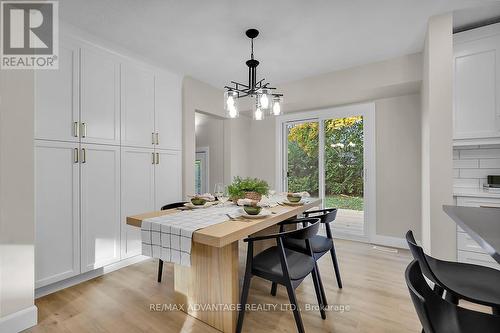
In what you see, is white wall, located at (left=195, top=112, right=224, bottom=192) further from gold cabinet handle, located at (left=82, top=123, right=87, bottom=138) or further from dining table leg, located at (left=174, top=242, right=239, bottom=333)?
dining table leg, located at (left=174, top=242, right=239, bottom=333)

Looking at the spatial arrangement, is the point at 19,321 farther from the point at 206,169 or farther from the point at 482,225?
the point at 206,169

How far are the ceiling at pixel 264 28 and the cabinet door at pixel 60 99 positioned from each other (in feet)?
1.15

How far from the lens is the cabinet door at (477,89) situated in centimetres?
221

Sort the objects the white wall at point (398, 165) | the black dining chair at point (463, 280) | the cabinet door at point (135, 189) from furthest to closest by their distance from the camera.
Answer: the white wall at point (398, 165), the cabinet door at point (135, 189), the black dining chair at point (463, 280)

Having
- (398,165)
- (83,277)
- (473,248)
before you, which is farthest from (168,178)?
(473,248)

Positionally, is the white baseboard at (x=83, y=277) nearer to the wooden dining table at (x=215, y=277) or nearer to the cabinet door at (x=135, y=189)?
the cabinet door at (x=135, y=189)

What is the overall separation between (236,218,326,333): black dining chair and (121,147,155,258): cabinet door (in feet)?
5.58

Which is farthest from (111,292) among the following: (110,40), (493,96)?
(493,96)

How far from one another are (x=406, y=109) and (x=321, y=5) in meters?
2.10

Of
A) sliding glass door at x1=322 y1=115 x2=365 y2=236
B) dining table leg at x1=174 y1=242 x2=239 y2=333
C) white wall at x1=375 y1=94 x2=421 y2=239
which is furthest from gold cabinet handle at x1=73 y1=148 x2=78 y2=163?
white wall at x1=375 y1=94 x2=421 y2=239

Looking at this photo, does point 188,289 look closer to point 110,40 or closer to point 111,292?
point 111,292

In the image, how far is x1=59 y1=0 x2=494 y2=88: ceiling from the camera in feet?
6.65

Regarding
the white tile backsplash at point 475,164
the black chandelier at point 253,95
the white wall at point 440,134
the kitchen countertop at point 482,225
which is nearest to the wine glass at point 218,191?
the black chandelier at point 253,95

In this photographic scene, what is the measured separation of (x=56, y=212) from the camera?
217 cm
